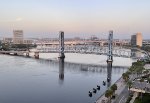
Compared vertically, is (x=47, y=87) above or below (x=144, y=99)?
below

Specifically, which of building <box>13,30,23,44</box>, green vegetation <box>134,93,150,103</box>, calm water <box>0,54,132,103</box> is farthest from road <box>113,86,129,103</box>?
building <box>13,30,23,44</box>

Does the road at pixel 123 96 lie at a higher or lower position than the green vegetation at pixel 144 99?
lower

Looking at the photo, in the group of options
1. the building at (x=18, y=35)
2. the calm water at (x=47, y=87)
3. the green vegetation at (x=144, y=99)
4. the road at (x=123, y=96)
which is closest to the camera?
the green vegetation at (x=144, y=99)

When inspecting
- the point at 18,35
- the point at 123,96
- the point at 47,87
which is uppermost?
the point at 18,35

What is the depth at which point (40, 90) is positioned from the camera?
12.3 m

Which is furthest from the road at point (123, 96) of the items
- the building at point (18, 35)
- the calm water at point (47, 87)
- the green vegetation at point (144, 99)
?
the building at point (18, 35)

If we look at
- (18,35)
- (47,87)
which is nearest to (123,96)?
(47,87)

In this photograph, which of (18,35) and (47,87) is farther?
(18,35)

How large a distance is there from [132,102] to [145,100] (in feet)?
1.99

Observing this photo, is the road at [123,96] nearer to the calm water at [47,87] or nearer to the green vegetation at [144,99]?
the green vegetation at [144,99]

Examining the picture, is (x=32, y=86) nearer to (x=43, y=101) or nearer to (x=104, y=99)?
(x=43, y=101)

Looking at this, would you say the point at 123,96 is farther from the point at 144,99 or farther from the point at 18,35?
A: the point at 18,35

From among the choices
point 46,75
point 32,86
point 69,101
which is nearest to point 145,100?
point 69,101

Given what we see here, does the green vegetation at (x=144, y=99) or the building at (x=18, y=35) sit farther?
the building at (x=18, y=35)
